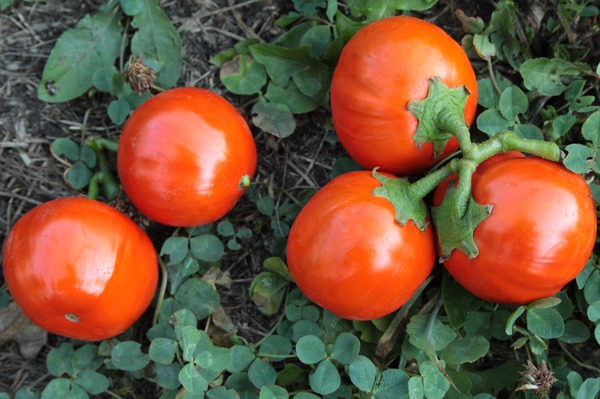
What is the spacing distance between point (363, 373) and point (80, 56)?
1516 mm

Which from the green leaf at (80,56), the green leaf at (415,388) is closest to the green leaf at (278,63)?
the green leaf at (80,56)

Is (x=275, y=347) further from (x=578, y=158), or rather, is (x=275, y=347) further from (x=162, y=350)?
(x=578, y=158)

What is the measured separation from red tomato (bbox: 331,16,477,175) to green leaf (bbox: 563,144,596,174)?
309mm

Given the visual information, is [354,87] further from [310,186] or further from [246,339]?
[246,339]

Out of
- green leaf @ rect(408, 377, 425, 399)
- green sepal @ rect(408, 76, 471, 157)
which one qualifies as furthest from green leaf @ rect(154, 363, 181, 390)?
green sepal @ rect(408, 76, 471, 157)

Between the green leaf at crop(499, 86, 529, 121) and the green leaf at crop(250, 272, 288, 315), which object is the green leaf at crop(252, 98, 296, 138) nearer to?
the green leaf at crop(250, 272, 288, 315)

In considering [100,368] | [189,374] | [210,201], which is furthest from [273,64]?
[100,368]

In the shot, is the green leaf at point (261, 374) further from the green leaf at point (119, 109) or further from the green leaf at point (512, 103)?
the green leaf at point (512, 103)

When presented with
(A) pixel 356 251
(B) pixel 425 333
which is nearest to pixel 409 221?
(A) pixel 356 251

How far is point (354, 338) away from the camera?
6.33 ft

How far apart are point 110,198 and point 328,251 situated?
0.91 metres

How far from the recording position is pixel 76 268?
5.95 feet

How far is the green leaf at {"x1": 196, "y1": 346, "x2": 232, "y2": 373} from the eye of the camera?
6.21 feet

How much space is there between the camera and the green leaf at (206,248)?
2180mm
